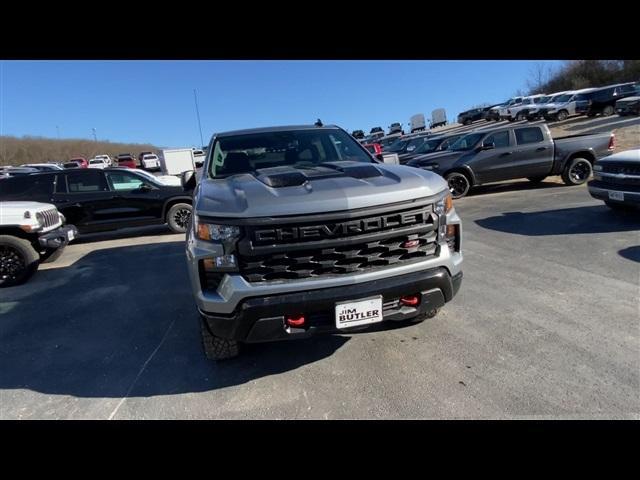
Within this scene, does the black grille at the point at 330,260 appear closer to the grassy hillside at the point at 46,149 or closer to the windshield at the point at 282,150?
the windshield at the point at 282,150

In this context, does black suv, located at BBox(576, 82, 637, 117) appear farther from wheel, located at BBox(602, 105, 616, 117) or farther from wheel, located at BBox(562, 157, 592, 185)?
wheel, located at BBox(562, 157, 592, 185)

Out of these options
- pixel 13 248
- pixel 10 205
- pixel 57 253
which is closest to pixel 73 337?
pixel 13 248

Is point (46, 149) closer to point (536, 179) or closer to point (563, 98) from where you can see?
point (563, 98)

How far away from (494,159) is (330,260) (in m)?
9.75

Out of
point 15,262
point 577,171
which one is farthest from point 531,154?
point 15,262

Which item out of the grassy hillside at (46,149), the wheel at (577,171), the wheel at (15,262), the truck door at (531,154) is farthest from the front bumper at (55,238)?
the grassy hillside at (46,149)

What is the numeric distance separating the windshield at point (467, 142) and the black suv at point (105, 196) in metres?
7.74

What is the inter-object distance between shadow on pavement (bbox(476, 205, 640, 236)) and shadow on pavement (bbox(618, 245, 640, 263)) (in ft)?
3.31

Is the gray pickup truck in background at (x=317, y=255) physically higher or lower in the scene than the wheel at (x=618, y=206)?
higher

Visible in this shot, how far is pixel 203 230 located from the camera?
257cm

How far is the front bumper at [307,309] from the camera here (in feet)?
8.01

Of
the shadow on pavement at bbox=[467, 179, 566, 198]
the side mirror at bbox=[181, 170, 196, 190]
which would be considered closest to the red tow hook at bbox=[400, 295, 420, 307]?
the side mirror at bbox=[181, 170, 196, 190]

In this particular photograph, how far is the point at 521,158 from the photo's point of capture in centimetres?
1073

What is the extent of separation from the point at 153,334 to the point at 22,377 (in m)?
1.05
